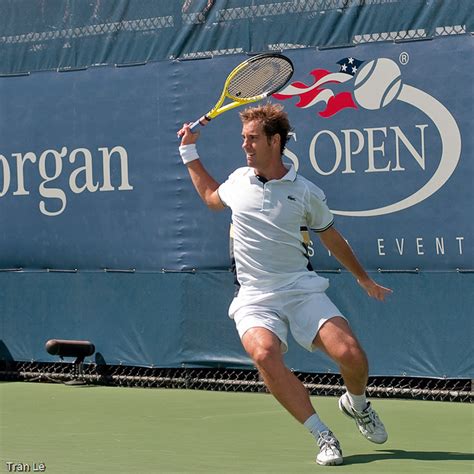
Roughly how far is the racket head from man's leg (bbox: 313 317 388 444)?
4.81 feet

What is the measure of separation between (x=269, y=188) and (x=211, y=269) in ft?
8.60

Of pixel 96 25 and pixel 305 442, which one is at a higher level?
pixel 96 25

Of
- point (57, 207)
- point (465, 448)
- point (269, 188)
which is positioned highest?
point (57, 207)

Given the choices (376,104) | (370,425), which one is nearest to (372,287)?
(370,425)

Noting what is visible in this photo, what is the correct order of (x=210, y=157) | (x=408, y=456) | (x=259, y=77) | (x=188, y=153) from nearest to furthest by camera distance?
(x=408, y=456)
(x=188, y=153)
(x=259, y=77)
(x=210, y=157)

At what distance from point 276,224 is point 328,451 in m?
1.04

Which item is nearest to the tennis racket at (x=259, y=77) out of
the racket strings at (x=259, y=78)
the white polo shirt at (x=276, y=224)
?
the racket strings at (x=259, y=78)

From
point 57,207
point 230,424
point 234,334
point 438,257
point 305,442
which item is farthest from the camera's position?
point 57,207

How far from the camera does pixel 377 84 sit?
7.81 meters

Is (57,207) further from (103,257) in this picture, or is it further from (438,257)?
(438,257)

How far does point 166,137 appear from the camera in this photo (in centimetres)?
855

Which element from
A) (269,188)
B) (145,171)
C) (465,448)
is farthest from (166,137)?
(465,448)

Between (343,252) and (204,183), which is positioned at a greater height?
(204,183)

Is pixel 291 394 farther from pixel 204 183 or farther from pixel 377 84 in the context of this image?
pixel 377 84
